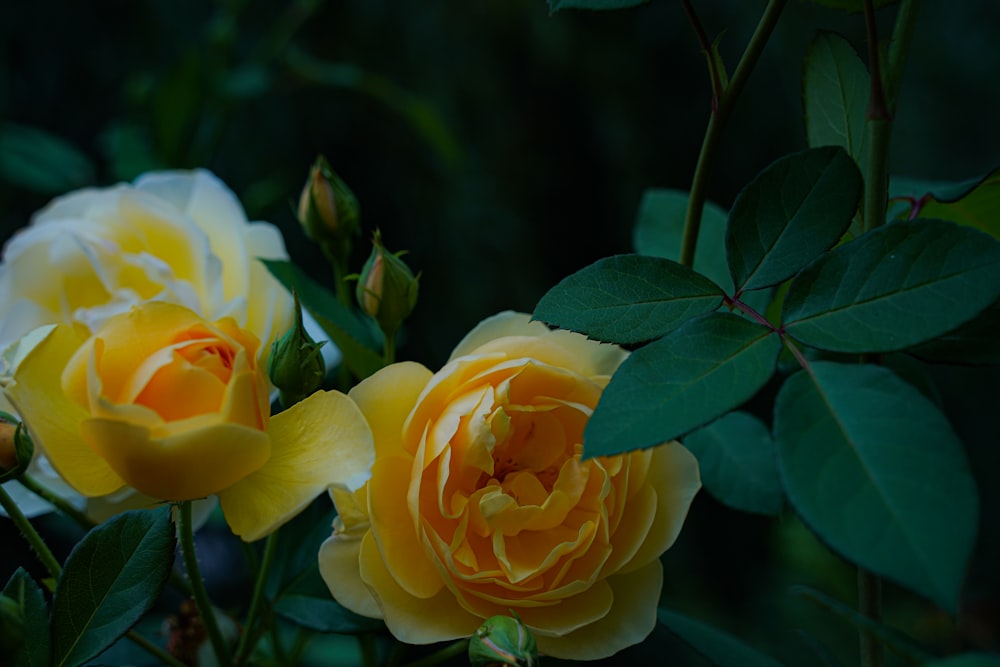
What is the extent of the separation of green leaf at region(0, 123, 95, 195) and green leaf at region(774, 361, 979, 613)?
82 cm

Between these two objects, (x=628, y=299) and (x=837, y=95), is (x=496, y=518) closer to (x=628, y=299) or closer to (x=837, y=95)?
(x=628, y=299)

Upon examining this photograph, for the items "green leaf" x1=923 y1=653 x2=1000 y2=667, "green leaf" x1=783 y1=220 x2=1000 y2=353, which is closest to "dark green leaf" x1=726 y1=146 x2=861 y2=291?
"green leaf" x1=783 y1=220 x2=1000 y2=353

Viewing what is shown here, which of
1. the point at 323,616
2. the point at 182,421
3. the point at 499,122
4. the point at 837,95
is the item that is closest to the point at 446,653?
the point at 323,616

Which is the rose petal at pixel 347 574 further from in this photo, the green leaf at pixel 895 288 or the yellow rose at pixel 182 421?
the green leaf at pixel 895 288

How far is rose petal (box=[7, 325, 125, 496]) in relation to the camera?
0.27 metres

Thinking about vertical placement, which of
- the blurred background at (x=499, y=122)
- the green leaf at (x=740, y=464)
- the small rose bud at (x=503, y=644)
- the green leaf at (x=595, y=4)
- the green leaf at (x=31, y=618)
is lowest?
the blurred background at (x=499, y=122)

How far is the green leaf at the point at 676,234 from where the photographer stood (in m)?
0.43

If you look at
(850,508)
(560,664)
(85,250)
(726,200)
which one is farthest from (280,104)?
(850,508)

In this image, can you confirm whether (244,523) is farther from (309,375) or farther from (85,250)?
(85,250)

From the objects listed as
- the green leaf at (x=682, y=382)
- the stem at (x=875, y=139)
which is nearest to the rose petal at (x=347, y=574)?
the green leaf at (x=682, y=382)

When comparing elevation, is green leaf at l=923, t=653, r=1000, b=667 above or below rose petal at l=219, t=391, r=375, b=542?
above

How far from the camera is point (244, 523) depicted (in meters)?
0.27

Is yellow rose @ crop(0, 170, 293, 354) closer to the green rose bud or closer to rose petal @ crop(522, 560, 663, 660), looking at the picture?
the green rose bud

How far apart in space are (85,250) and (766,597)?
161 cm
